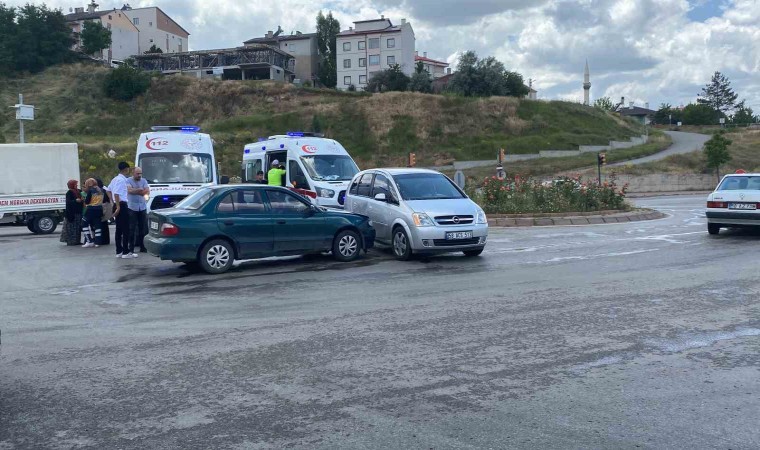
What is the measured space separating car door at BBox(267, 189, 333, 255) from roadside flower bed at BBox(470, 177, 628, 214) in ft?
31.9

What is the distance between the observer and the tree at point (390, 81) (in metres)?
87.2

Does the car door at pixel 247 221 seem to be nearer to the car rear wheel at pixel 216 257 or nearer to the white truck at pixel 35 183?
the car rear wheel at pixel 216 257

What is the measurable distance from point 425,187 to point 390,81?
74.6m

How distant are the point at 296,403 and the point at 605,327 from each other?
4.23m

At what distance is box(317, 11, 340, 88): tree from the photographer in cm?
10381

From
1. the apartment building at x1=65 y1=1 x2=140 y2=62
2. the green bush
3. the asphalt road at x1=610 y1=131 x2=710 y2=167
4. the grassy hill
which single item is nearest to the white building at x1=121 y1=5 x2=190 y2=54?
the apartment building at x1=65 y1=1 x2=140 y2=62

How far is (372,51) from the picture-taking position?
102m

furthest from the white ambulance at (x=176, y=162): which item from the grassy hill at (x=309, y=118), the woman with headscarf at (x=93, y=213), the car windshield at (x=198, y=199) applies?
the grassy hill at (x=309, y=118)

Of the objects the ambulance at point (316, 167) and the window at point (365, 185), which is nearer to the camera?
the window at point (365, 185)

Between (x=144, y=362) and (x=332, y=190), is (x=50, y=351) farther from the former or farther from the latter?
(x=332, y=190)

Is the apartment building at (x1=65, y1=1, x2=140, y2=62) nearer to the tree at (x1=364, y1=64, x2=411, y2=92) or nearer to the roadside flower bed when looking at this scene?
the tree at (x1=364, y1=64, x2=411, y2=92)

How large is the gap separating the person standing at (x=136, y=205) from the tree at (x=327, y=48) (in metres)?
89.9

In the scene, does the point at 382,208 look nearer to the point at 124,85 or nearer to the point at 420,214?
the point at 420,214

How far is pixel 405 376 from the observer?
6527 mm
